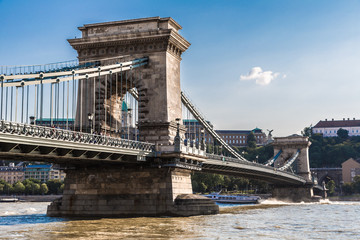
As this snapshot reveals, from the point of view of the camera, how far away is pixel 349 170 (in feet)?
523

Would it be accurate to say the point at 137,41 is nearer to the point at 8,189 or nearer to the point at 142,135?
the point at 142,135

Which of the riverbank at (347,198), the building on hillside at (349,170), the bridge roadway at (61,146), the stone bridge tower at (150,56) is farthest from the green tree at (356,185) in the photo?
the bridge roadway at (61,146)

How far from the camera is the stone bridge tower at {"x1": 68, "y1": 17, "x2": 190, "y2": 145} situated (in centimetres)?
4397

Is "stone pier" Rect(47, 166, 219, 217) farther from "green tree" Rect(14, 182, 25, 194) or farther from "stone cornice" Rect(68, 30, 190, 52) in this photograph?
"green tree" Rect(14, 182, 25, 194)

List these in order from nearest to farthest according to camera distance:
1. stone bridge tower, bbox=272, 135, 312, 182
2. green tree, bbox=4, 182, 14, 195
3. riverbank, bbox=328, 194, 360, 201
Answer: stone bridge tower, bbox=272, 135, 312, 182 < riverbank, bbox=328, 194, 360, 201 < green tree, bbox=4, 182, 14, 195

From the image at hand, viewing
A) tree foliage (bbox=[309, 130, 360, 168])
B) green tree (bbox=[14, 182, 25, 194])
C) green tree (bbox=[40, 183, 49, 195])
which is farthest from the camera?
tree foliage (bbox=[309, 130, 360, 168])

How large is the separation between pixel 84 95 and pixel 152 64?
276 inches

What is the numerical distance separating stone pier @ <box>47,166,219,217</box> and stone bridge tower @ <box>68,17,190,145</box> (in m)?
3.52

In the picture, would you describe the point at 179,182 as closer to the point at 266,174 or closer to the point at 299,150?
the point at 266,174

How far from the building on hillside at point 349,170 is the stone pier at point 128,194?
4961 inches

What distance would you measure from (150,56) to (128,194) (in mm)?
12412

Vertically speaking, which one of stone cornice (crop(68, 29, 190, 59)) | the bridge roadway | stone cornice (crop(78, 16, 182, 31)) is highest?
stone cornice (crop(78, 16, 182, 31))

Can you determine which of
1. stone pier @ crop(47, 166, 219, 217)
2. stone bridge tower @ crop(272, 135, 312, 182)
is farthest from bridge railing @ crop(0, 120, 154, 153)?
stone bridge tower @ crop(272, 135, 312, 182)

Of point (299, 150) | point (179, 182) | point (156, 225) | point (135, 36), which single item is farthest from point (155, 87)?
point (299, 150)
